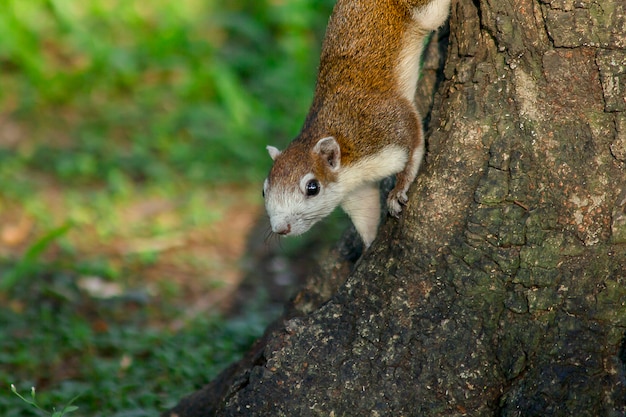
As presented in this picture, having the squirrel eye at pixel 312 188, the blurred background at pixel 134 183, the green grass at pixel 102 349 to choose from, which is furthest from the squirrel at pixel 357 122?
the green grass at pixel 102 349

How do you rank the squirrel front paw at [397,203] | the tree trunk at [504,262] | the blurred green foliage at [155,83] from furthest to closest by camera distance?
the blurred green foliage at [155,83] < the squirrel front paw at [397,203] < the tree trunk at [504,262]

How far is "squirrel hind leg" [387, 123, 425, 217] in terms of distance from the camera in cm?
337

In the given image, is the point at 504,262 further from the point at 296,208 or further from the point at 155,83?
the point at 155,83

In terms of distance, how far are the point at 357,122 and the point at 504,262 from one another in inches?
50.5

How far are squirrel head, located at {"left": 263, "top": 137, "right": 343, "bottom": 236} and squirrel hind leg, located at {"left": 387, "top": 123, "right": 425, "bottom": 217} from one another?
1.25 feet

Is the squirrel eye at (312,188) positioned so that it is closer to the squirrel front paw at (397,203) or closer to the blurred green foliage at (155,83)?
the squirrel front paw at (397,203)

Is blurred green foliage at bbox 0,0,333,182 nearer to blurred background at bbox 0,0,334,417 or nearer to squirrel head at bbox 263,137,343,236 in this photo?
blurred background at bbox 0,0,334,417

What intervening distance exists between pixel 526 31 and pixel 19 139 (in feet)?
18.8

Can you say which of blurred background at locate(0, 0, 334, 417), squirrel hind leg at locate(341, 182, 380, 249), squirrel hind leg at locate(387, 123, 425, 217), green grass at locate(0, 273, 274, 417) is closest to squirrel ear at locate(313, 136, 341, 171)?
squirrel hind leg at locate(341, 182, 380, 249)

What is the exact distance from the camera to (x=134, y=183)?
6988 millimetres

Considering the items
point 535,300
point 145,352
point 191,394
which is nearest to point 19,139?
point 145,352

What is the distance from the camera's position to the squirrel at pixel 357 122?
12.4 ft

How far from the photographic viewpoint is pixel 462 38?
3285mm

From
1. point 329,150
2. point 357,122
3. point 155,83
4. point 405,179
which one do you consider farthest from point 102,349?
point 155,83
